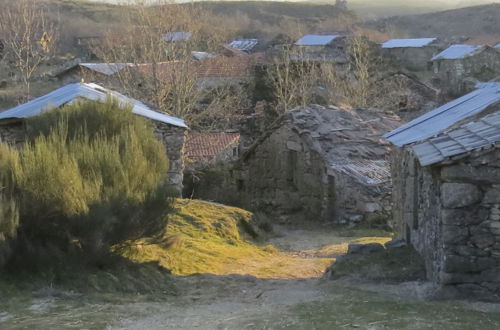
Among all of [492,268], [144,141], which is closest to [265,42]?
[144,141]

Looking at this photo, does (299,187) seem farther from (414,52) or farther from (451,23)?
(451,23)

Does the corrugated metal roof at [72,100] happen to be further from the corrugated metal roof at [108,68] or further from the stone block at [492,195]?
the corrugated metal roof at [108,68]

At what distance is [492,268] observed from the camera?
739 centimetres

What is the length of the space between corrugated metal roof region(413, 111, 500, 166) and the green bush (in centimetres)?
392

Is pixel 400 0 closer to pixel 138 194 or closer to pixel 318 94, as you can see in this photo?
pixel 318 94

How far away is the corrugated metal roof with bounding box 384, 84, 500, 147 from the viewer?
9094 millimetres

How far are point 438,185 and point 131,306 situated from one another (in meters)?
3.88

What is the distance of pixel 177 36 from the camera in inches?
965

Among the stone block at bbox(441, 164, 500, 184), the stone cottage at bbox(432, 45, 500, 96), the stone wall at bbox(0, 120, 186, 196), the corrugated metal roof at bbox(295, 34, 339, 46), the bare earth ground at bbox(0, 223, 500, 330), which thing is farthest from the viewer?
the corrugated metal roof at bbox(295, 34, 339, 46)

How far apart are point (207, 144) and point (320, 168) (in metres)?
8.77

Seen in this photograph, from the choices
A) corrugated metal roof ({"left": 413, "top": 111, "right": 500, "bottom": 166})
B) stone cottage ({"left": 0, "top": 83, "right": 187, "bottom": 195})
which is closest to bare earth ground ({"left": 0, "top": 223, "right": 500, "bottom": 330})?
corrugated metal roof ({"left": 413, "top": 111, "right": 500, "bottom": 166})

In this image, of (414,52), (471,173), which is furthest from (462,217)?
(414,52)

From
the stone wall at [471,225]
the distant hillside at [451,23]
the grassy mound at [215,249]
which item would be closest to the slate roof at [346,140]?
the grassy mound at [215,249]

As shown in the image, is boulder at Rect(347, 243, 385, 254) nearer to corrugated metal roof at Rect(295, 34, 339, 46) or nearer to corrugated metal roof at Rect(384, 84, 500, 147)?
corrugated metal roof at Rect(384, 84, 500, 147)
